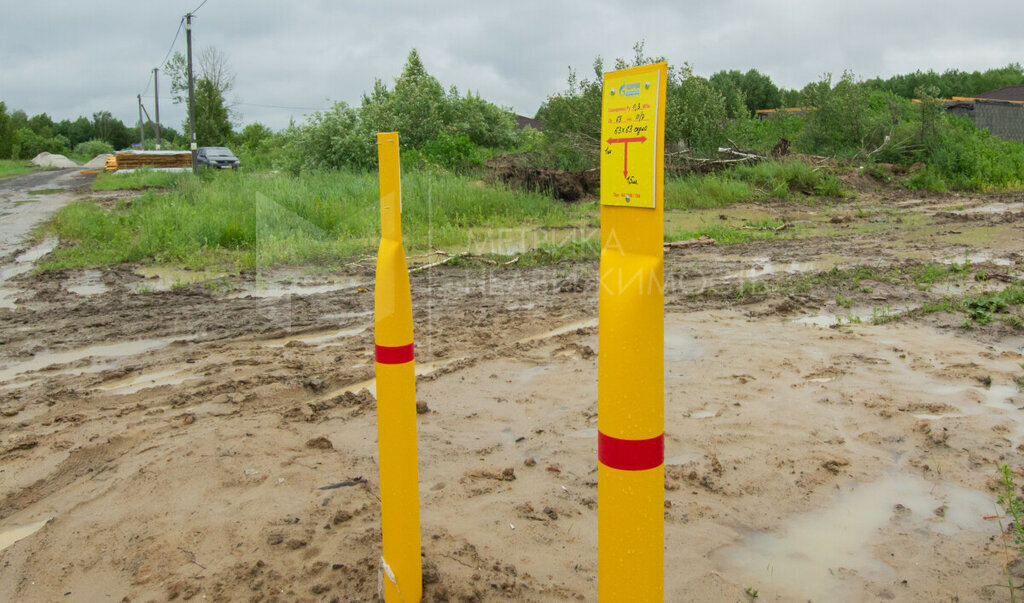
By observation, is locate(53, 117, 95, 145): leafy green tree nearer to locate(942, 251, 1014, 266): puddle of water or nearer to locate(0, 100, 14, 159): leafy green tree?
locate(0, 100, 14, 159): leafy green tree

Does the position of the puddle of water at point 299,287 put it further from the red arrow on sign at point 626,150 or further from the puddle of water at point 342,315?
the red arrow on sign at point 626,150

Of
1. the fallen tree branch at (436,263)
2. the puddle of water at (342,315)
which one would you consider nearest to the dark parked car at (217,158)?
the fallen tree branch at (436,263)

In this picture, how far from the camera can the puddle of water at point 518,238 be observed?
459 inches

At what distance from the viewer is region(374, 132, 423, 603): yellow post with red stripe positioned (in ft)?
Result: 7.57

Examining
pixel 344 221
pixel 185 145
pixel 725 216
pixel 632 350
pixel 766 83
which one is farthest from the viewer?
pixel 185 145

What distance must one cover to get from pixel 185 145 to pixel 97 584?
59.1 metres

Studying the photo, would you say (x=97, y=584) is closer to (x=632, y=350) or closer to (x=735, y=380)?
(x=632, y=350)

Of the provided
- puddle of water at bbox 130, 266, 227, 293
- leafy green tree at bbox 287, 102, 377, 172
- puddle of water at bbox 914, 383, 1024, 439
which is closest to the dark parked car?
leafy green tree at bbox 287, 102, 377, 172

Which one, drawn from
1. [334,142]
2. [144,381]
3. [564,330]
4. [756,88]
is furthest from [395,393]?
[756,88]

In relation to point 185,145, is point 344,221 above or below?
below

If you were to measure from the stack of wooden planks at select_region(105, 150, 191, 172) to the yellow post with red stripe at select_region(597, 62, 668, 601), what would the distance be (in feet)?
114

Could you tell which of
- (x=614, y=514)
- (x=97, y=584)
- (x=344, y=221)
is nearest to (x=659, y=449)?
(x=614, y=514)

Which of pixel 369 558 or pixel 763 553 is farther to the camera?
pixel 763 553

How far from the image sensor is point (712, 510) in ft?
11.2
